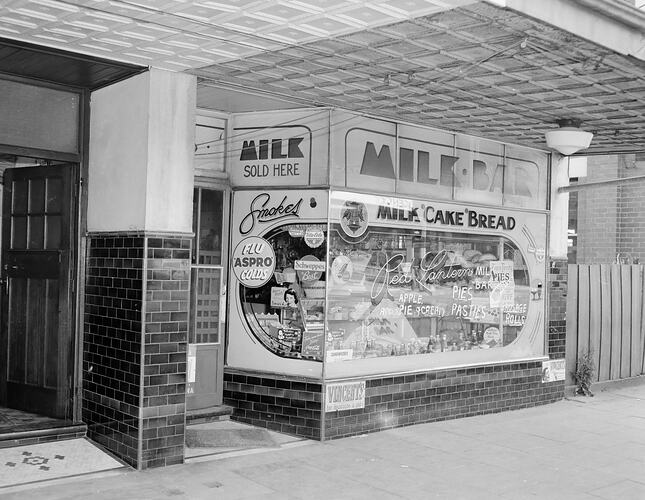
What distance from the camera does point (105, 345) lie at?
685 centimetres

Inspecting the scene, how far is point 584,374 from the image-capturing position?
10.8 metres

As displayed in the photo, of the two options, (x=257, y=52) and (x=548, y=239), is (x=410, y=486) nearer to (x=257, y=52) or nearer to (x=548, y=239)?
(x=257, y=52)

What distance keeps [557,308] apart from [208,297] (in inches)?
200

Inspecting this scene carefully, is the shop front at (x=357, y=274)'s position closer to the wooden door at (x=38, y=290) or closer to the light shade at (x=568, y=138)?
the light shade at (x=568, y=138)

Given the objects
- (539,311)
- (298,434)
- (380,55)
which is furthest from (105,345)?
(539,311)

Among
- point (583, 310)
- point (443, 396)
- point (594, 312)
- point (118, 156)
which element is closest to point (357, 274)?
point (443, 396)

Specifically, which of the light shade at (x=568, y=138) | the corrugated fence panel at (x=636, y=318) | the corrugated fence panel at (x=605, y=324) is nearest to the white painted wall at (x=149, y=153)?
the light shade at (x=568, y=138)

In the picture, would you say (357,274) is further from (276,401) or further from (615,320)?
(615,320)

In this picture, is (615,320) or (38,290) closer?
(38,290)

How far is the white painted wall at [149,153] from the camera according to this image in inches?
256

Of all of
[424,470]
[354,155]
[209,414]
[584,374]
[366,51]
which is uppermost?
[366,51]

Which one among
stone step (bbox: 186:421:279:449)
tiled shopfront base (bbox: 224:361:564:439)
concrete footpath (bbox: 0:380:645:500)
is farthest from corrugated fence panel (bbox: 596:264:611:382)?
stone step (bbox: 186:421:279:449)

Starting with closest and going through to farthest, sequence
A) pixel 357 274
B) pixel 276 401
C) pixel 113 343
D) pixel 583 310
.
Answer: pixel 113 343 < pixel 276 401 < pixel 357 274 < pixel 583 310

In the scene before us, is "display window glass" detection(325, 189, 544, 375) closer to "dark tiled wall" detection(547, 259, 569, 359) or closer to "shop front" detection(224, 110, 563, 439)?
"shop front" detection(224, 110, 563, 439)
